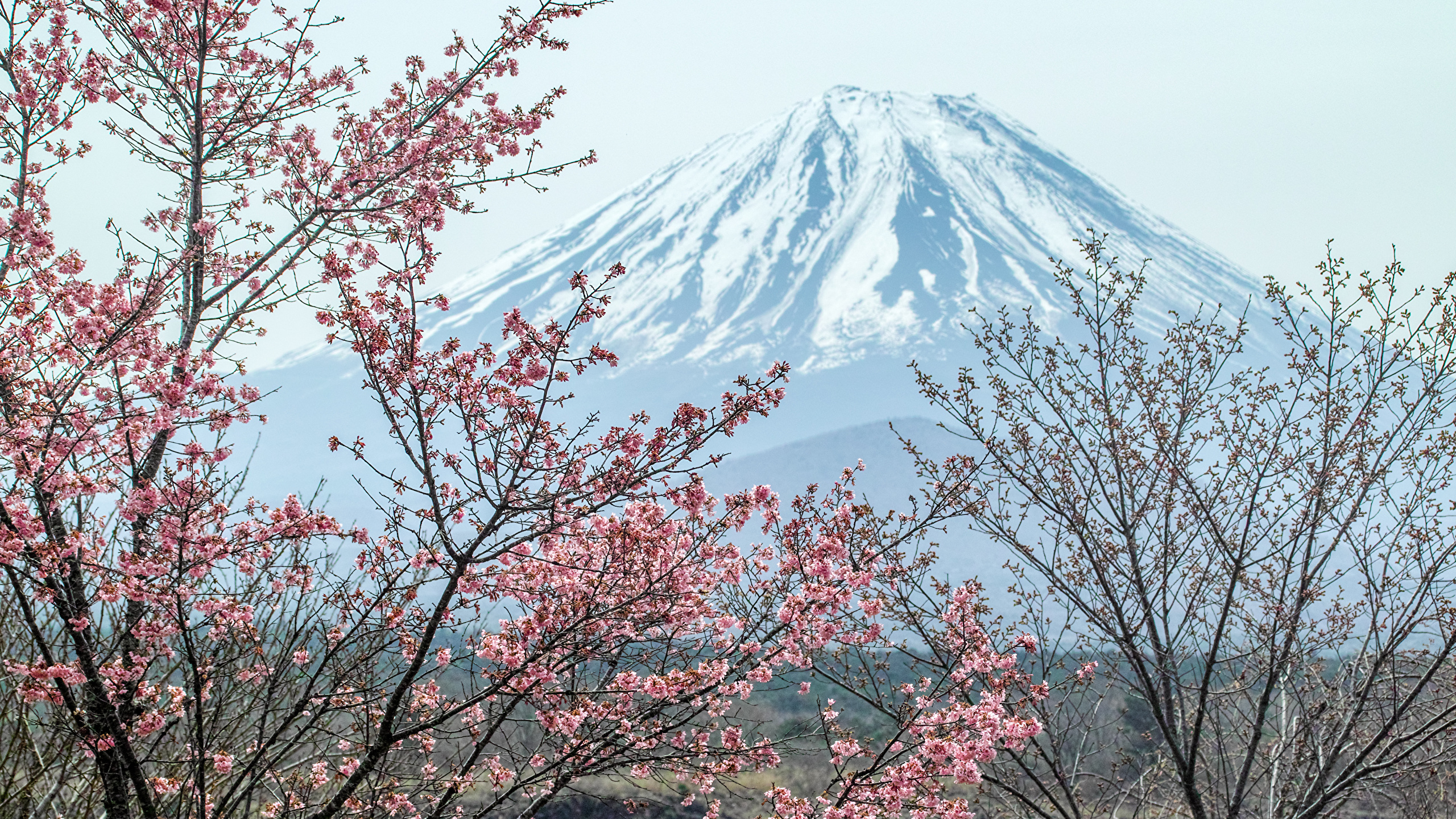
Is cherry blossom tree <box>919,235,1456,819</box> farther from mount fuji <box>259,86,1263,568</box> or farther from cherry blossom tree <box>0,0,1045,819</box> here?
mount fuji <box>259,86,1263,568</box>

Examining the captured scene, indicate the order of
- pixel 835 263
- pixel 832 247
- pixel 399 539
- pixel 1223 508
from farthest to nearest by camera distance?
pixel 832 247 < pixel 835 263 < pixel 1223 508 < pixel 399 539

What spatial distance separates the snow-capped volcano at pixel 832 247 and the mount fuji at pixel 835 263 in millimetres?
353

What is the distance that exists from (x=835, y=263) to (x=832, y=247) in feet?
9.54

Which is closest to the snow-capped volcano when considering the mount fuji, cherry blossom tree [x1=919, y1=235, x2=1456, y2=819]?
the mount fuji

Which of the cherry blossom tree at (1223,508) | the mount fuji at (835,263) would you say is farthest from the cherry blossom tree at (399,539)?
the mount fuji at (835,263)

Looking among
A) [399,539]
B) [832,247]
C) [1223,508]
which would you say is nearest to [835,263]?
[832,247]

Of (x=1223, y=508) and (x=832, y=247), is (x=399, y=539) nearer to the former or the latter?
(x=1223, y=508)

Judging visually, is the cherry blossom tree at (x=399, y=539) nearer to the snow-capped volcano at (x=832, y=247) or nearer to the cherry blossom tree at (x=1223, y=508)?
the cherry blossom tree at (x=1223, y=508)

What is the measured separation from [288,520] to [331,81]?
3.42 metres

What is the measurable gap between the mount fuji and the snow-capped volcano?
0.35 metres

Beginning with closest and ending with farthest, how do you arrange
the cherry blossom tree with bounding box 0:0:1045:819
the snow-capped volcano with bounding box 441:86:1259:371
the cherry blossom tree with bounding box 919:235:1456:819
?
the cherry blossom tree with bounding box 0:0:1045:819, the cherry blossom tree with bounding box 919:235:1456:819, the snow-capped volcano with bounding box 441:86:1259:371

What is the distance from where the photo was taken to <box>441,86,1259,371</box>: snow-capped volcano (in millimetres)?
153125

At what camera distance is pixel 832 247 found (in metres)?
168

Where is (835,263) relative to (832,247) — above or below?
below
